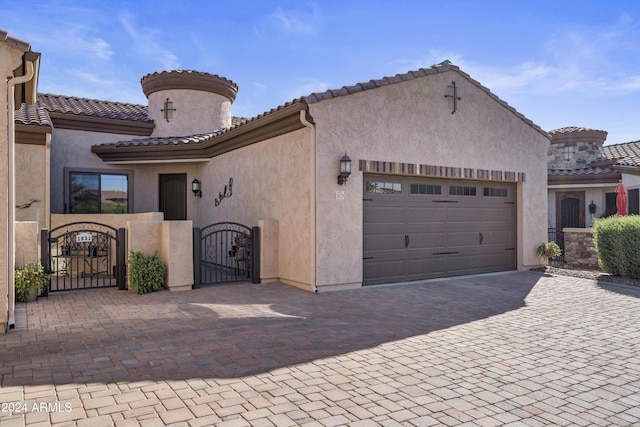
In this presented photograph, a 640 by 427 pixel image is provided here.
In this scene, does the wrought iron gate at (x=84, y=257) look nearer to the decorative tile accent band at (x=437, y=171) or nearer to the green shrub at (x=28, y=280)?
the green shrub at (x=28, y=280)

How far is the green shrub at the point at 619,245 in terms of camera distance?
10.5 m

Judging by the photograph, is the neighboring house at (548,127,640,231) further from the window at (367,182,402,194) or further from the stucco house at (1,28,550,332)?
the window at (367,182,402,194)

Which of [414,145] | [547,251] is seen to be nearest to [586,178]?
[547,251]

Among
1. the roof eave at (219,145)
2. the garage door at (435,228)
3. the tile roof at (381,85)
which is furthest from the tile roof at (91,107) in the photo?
the garage door at (435,228)

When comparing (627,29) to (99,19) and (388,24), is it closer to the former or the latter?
(388,24)

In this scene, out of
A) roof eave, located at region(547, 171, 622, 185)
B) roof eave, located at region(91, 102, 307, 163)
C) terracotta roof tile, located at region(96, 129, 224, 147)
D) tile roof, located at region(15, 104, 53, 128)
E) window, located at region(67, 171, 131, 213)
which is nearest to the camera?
roof eave, located at region(91, 102, 307, 163)

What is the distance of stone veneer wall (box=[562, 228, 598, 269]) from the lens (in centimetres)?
1327

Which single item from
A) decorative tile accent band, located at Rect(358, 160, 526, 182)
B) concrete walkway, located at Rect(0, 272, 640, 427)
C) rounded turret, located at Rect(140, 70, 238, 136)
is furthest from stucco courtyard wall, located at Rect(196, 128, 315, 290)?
rounded turret, located at Rect(140, 70, 238, 136)

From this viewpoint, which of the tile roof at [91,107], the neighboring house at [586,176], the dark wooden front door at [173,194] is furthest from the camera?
the neighboring house at [586,176]

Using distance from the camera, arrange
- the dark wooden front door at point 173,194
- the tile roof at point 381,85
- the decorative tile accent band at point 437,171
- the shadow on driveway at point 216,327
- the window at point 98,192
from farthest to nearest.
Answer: the dark wooden front door at point 173,194 → the window at point 98,192 → the decorative tile accent band at point 437,171 → the tile roof at point 381,85 → the shadow on driveway at point 216,327

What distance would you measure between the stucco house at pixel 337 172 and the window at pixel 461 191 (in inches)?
1.7

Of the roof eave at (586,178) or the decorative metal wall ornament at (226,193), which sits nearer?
the decorative metal wall ornament at (226,193)

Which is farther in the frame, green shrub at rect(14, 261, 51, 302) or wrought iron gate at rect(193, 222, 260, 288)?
wrought iron gate at rect(193, 222, 260, 288)

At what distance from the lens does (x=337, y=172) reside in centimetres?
884
